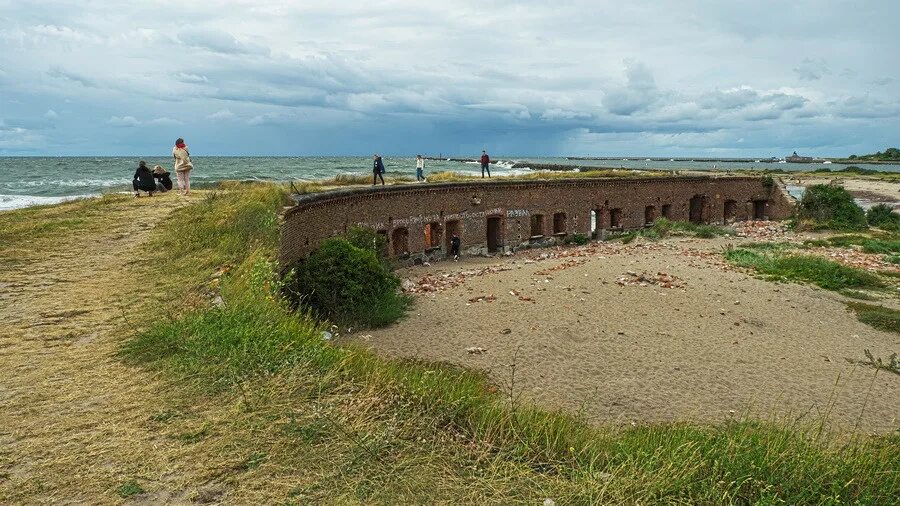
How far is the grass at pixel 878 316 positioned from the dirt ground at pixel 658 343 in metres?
0.29

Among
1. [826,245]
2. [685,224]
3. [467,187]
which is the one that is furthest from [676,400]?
[685,224]

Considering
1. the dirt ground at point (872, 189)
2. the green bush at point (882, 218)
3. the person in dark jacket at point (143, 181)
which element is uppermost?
the person in dark jacket at point (143, 181)

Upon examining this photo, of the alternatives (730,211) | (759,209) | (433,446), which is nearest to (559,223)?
(730,211)

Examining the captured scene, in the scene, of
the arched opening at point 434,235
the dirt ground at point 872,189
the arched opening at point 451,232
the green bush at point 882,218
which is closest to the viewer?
the arched opening at point 434,235

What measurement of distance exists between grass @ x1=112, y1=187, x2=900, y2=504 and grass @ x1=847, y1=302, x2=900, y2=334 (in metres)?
11.1

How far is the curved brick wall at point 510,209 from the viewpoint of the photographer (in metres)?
19.0

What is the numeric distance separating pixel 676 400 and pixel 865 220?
31137 mm

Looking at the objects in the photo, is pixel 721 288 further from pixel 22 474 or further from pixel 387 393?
pixel 22 474

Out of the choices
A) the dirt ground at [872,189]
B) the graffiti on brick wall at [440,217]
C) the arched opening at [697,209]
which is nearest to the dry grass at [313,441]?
the graffiti on brick wall at [440,217]

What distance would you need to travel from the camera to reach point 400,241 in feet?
79.4

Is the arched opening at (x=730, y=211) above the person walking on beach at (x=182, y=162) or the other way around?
the other way around

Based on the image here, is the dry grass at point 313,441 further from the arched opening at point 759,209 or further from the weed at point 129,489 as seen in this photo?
the arched opening at point 759,209

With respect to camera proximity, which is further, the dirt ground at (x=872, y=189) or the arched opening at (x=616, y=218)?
the dirt ground at (x=872, y=189)

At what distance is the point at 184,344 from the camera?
20.6 ft
